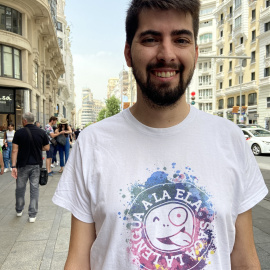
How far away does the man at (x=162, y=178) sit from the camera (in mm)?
1218

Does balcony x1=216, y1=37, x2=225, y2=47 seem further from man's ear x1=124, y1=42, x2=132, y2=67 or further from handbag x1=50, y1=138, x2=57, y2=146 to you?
man's ear x1=124, y1=42, x2=132, y2=67

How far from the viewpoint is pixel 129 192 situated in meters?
1.25

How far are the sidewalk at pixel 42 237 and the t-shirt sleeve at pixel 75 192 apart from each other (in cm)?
243

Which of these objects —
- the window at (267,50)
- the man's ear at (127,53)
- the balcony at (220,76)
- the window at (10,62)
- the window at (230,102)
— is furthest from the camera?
the balcony at (220,76)

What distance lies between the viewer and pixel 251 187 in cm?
135

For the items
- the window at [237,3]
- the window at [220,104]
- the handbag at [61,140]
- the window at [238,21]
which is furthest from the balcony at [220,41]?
the handbag at [61,140]

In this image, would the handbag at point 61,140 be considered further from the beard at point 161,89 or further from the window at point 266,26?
the window at point 266,26

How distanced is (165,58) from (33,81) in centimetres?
2380

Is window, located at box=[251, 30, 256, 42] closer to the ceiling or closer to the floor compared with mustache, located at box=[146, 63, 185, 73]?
closer to the ceiling

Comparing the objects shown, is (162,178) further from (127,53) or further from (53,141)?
(53,141)

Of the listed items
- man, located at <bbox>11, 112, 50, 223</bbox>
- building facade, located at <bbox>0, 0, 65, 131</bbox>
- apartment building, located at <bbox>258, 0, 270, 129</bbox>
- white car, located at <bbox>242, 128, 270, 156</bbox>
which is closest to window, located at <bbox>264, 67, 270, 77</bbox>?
apartment building, located at <bbox>258, 0, 270, 129</bbox>

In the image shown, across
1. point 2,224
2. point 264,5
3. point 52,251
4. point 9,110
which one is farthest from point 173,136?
point 264,5

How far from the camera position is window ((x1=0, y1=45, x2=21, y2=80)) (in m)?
19.8

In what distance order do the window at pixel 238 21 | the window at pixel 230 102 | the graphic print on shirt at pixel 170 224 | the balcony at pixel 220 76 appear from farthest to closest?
1. the balcony at pixel 220 76
2. the window at pixel 230 102
3. the window at pixel 238 21
4. the graphic print on shirt at pixel 170 224
